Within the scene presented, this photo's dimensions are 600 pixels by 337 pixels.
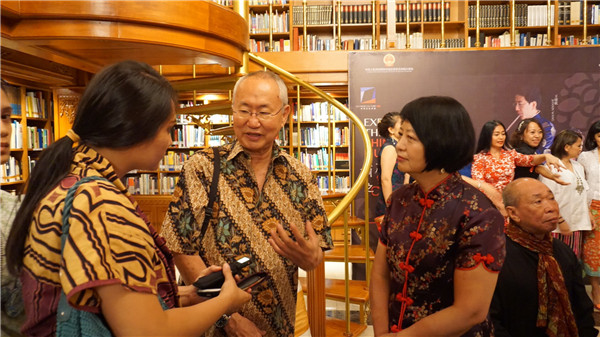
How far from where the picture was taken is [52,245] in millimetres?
800

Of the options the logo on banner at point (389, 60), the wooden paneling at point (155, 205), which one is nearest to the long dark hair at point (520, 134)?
the logo on banner at point (389, 60)

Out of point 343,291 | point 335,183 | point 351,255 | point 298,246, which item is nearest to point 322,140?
point 335,183

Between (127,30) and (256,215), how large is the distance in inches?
71.7

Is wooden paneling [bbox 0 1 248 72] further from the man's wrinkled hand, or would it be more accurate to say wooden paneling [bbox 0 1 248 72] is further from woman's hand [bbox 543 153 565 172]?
woman's hand [bbox 543 153 565 172]

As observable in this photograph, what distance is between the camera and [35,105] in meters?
5.84

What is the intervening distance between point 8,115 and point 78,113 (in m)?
0.38

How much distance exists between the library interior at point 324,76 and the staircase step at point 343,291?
1 centimetres

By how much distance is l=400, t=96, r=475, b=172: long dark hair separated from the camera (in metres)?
1.29

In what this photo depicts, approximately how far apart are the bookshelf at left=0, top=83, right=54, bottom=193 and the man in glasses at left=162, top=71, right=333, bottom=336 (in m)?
4.80

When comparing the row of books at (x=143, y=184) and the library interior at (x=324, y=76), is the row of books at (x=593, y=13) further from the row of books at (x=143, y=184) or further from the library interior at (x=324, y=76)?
the row of books at (x=143, y=184)

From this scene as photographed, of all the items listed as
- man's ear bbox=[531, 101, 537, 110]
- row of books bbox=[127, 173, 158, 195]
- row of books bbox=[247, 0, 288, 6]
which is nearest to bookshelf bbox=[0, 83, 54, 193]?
row of books bbox=[127, 173, 158, 195]

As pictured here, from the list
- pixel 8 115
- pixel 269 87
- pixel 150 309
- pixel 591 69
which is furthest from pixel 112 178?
pixel 591 69

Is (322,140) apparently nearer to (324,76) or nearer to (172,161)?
(324,76)

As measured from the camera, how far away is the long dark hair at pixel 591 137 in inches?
167
